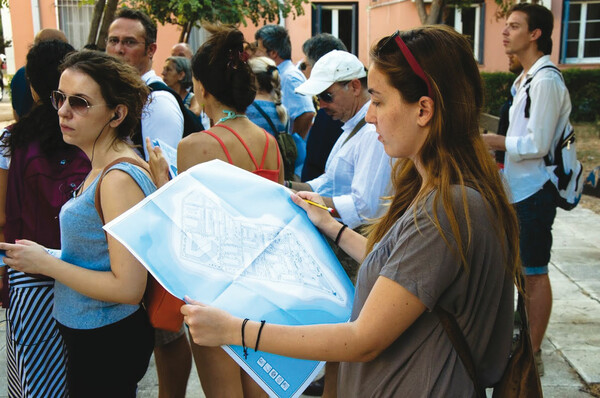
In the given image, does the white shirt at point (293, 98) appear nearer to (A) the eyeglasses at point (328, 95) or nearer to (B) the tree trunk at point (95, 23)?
(B) the tree trunk at point (95, 23)

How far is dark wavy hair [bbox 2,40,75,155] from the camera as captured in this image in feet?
7.99

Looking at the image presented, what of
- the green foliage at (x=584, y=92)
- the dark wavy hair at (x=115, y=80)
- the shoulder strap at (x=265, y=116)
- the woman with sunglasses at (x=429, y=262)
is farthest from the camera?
the green foliage at (x=584, y=92)

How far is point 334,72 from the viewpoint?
298 centimetres

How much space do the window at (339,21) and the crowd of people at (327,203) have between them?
1476 centimetres

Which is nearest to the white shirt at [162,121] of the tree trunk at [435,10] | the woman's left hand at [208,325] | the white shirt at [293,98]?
the woman's left hand at [208,325]

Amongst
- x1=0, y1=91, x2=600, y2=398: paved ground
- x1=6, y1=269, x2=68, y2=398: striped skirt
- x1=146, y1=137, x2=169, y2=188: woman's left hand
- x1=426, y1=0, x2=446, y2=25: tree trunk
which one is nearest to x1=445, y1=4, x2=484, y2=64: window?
x1=426, y1=0, x2=446, y2=25: tree trunk

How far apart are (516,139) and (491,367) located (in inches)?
89.4

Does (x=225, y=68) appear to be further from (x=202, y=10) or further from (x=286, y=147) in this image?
(x=202, y=10)

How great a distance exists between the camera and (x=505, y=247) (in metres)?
1.44

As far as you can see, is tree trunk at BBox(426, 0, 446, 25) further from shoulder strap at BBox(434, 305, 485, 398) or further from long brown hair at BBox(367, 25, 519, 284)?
shoulder strap at BBox(434, 305, 485, 398)

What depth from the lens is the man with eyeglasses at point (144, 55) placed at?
3.35 metres

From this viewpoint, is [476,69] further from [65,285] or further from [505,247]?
[65,285]

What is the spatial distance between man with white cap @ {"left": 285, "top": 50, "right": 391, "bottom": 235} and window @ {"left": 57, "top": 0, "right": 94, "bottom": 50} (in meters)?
15.5

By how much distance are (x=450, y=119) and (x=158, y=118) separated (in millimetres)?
2241
